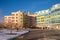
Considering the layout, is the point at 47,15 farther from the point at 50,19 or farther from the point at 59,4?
the point at 59,4

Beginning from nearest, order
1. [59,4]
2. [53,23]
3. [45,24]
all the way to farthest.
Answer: [59,4], [45,24], [53,23]

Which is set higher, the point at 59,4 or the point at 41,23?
the point at 59,4

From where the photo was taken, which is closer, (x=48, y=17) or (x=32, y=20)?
(x=48, y=17)

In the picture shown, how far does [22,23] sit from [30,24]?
1.60ft

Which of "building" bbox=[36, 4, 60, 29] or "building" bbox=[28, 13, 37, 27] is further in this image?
"building" bbox=[28, 13, 37, 27]

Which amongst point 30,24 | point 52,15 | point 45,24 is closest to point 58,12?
point 52,15

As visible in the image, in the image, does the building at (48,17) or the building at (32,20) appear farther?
the building at (32,20)

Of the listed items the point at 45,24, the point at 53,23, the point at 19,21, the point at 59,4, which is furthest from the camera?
the point at 53,23

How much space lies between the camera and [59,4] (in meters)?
7.29

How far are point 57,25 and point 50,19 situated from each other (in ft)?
3.68

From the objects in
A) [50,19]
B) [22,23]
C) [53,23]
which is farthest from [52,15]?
[22,23]

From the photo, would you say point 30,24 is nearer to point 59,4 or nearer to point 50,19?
point 50,19

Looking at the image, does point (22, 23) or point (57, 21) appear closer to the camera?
point (22, 23)

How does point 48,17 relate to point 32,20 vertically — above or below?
above
